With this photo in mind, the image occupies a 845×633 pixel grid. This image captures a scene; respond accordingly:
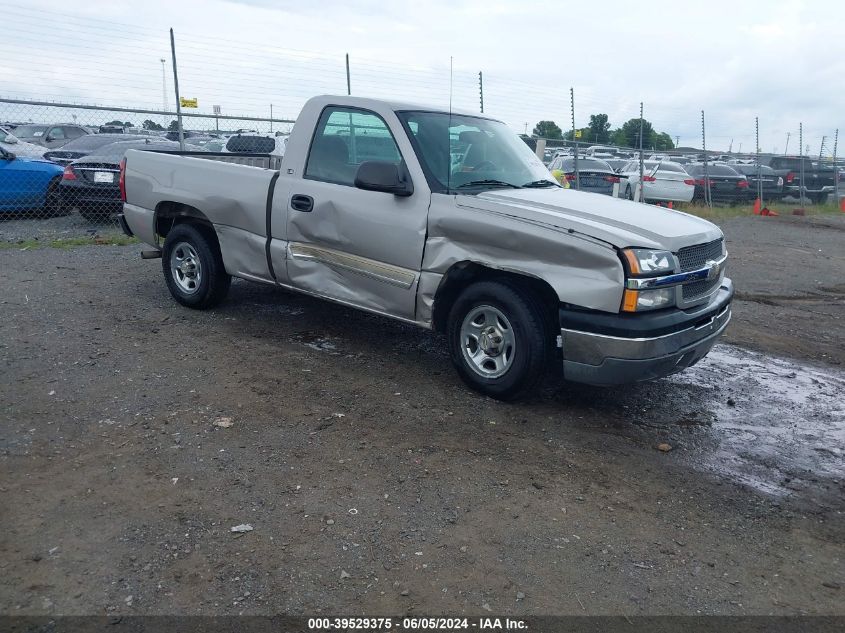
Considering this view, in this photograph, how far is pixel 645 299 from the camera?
14.6 ft

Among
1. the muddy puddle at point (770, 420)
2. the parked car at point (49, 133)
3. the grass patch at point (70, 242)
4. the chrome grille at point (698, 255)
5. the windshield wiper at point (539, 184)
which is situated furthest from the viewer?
the parked car at point (49, 133)

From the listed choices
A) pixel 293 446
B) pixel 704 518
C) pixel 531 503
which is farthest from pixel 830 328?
pixel 293 446

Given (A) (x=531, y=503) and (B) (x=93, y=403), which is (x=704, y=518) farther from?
(B) (x=93, y=403)

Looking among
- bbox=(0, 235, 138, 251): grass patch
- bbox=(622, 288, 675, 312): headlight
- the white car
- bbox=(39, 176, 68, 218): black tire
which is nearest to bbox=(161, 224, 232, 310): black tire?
bbox=(0, 235, 138, 251): grass patch

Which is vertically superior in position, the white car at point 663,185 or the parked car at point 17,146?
the parked car at point 17,146

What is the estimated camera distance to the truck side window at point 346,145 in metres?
5.54

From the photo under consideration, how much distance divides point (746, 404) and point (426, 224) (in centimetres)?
258

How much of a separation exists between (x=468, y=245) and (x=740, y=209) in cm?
1836

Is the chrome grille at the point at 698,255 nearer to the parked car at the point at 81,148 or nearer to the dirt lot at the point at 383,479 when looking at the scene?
the dirt lot at the point at 383,479

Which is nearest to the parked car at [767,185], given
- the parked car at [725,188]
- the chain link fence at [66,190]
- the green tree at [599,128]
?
the parked car at [725,188]

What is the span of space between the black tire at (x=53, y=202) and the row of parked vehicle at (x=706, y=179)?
941 cm

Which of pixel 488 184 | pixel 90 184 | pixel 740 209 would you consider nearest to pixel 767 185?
pixel 740 209

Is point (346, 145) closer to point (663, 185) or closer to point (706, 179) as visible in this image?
point (663, 185)

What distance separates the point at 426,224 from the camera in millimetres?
5145
